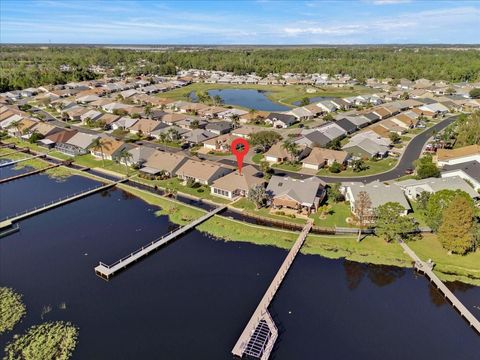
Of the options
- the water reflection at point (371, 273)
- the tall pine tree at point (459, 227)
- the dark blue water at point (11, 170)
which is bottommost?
the dark blue water at point (11, 170)

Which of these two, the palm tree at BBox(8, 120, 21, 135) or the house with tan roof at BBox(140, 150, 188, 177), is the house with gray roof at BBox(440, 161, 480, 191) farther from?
the palm tree at BBox(8, 120, 21, 135)

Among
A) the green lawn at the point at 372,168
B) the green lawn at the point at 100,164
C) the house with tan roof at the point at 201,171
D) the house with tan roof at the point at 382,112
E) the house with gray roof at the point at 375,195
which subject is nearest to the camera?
the house with gray roof at the point at 375,195

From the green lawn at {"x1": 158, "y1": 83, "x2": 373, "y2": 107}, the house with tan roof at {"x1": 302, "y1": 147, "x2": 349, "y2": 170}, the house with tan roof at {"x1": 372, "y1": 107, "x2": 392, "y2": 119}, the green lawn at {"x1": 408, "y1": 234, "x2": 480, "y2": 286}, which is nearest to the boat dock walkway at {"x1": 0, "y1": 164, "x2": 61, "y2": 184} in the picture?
the house with tan roof at {"x1": 302, "y1": 147, "x2": 349, "y2": 170}

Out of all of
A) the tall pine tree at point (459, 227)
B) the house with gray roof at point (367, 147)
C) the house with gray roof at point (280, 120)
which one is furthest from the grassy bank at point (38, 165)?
the tall pine tree at point (459, 227)

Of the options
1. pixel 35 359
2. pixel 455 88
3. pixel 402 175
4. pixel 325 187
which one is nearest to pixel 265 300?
pixel 35 359

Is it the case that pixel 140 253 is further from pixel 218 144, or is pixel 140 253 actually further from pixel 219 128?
pixel 219 128

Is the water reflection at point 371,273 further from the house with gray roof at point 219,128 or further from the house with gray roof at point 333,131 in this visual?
the house with gray roof at point 219,128
